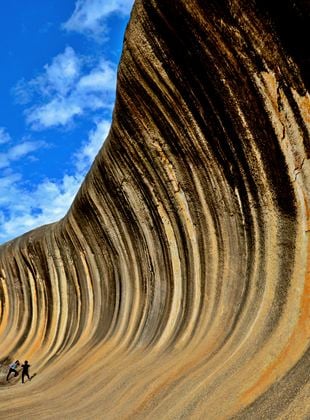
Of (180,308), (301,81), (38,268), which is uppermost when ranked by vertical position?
(38,268)

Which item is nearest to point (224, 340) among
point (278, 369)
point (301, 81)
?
point (278, 369)

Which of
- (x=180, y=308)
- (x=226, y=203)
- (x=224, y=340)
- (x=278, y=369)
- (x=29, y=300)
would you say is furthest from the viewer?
(x=29, y=300)

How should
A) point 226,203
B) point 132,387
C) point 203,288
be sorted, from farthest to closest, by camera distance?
point 203,288, point 226,203, point 132,387

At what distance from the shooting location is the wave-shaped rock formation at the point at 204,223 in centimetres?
331

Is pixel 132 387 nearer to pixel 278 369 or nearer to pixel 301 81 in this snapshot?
pixel 278 369

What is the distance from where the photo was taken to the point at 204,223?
498 cm

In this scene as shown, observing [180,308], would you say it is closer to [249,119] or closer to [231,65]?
[249,119]

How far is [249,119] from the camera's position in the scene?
3.95 metres

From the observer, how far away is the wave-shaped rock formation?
331 centimetres

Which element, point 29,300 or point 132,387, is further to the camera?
point 29,300

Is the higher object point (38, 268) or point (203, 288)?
point (38, 268)

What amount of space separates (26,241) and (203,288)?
7.33 metres

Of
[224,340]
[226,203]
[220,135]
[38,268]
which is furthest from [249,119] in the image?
[38,268]

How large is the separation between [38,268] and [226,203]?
7252mm
